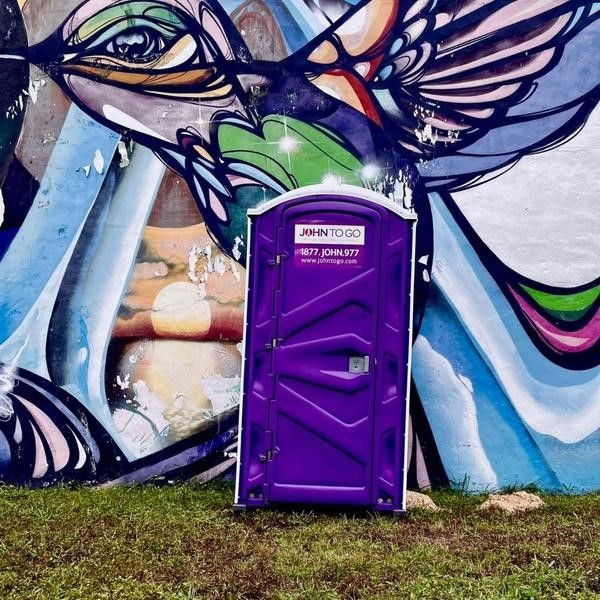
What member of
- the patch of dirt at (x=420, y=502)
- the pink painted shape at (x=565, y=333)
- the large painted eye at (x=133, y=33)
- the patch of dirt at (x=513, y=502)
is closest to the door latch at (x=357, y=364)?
the patch of dirt at (x=420, y=502)

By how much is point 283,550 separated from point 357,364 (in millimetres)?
1117

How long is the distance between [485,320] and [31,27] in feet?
12.6

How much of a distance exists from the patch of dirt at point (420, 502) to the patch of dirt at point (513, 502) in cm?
29

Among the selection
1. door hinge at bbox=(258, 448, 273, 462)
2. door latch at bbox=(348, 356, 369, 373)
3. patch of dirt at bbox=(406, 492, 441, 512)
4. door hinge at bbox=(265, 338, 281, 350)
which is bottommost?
patch of dirt at bbox=(406, 492, 441, 512)

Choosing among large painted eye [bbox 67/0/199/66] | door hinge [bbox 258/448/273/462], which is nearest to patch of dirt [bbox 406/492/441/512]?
door hinge [bbox 258/448/273/462]

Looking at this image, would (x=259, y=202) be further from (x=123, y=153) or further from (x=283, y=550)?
(x=283, y=550)

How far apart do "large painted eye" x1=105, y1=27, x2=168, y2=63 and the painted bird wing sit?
108 cm

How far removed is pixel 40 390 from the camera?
4930 mm

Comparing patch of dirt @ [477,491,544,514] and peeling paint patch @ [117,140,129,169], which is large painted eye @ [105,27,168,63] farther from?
patch of dirt @ [477,491,544,514]

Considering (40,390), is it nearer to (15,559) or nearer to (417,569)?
(15,559)

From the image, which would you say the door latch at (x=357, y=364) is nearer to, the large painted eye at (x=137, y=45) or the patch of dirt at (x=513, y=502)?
the patch of dirt at (x=513, y=502)

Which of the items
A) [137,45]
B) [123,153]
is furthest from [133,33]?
[123,153]

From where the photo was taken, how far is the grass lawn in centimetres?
313

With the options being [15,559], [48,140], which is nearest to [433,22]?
[48,140]
